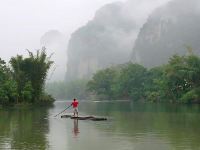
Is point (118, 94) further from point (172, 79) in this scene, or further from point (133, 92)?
point (172, 79)

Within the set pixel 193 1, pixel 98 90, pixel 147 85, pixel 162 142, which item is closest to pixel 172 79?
pixel 147 85

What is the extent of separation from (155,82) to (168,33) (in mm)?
87828

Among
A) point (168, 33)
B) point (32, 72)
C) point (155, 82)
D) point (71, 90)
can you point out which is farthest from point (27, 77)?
point (168, 33)

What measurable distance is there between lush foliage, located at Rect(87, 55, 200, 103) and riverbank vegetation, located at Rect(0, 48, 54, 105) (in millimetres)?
25549

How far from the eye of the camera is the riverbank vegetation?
59.4 m

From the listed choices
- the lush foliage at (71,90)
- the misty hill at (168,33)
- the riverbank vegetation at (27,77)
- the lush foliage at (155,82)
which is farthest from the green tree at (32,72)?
the misty hill at (168,33)

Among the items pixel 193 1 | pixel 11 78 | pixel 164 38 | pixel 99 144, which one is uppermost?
pixel 193 1

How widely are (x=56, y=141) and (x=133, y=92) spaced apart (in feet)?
308

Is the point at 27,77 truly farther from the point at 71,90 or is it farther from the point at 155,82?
the point at 71,90

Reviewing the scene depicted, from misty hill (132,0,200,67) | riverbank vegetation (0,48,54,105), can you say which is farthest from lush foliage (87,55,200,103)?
misty hill (132,0,200,67)

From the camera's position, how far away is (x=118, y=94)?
117 metres

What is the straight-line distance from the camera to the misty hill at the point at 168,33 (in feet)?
535

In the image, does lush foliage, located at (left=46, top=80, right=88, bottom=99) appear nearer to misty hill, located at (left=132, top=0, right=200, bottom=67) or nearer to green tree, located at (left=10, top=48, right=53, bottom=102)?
misty hill, located at (left=132, top=0, right=200, bottom=67)

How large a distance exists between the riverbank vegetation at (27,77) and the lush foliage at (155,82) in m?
25.5
